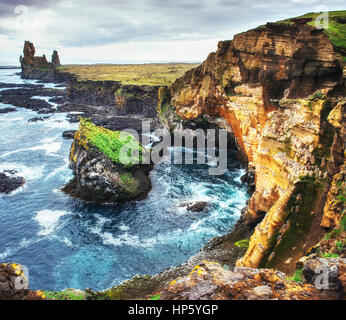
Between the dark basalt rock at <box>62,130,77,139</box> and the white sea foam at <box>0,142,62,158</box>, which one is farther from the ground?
the dark basalt rock at <box>62,130,77,139</box>

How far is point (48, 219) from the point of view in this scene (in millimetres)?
37156

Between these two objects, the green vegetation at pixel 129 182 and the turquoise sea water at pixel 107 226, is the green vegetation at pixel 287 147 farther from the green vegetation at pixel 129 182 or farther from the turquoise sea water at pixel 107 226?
the green vegetation at pixel 129 182

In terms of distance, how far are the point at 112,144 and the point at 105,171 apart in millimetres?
6213

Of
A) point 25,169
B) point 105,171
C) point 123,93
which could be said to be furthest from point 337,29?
point 123,93

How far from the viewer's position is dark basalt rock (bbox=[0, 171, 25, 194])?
4423 cm

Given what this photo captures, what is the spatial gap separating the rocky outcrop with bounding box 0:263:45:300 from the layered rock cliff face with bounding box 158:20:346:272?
1441 centimetres

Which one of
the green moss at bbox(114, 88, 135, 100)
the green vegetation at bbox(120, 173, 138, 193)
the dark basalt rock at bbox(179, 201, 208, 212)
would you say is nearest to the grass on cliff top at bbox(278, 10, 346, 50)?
the dark basalt rock at bbox(179, 201, 208, 212)

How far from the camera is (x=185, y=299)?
988cm

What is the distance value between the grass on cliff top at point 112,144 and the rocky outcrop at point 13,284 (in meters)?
31.4

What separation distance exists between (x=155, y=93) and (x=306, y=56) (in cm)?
6992

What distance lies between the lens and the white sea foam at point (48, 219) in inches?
1377

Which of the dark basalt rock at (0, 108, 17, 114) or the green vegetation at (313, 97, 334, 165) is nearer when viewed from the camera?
the green vegetation at (313, 97, 334, 165)

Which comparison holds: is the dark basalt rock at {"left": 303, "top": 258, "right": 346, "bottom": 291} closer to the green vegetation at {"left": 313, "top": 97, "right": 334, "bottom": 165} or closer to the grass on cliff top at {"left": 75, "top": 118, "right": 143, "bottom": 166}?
the green vegetation at {"left": 313, "top": 97, "right": 334, "bottom": 165}
